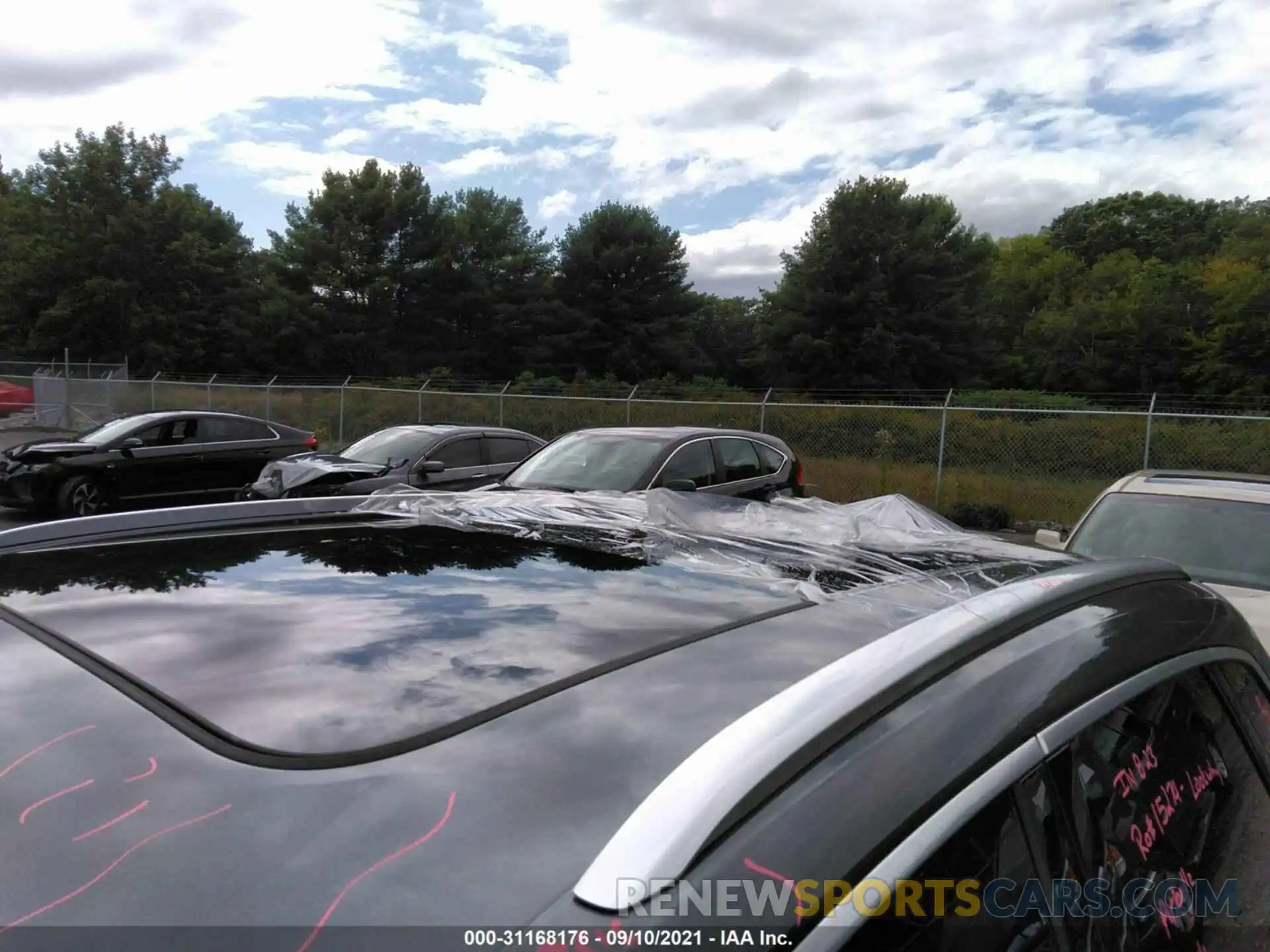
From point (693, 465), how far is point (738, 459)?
0.92 m

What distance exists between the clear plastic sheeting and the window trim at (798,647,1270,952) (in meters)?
0.47

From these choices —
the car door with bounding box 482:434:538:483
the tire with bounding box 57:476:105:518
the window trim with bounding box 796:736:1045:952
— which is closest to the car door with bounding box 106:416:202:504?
the tire with bounding box 57:476:105:518

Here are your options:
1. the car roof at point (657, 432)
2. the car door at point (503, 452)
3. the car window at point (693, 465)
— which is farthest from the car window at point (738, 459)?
the car door at point (503, 452)

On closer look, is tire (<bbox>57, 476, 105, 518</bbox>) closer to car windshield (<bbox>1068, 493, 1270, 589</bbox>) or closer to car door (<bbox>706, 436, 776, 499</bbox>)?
car door (<bbox>706, 436, 776, 499</bbox>)

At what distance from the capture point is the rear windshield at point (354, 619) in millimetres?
1159

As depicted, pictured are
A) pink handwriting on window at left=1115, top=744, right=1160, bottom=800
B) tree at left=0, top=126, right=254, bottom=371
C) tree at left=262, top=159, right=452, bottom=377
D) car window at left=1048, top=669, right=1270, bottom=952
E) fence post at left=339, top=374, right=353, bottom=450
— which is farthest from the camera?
tree at left=262, top=159, right=452, bottom=377

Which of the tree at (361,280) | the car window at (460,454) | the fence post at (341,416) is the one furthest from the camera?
the tree at (361,280)

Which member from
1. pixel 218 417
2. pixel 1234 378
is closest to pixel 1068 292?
pixel 1234 378

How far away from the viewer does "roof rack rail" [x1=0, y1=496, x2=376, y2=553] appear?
6.93ft

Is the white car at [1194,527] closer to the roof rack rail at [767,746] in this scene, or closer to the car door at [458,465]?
the roof rack rail at [767,746]

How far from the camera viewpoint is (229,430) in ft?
46.3

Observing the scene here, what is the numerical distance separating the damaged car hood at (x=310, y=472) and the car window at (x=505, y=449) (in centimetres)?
163

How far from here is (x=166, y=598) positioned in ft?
5.22

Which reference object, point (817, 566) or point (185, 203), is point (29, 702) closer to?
point (817, 566)
